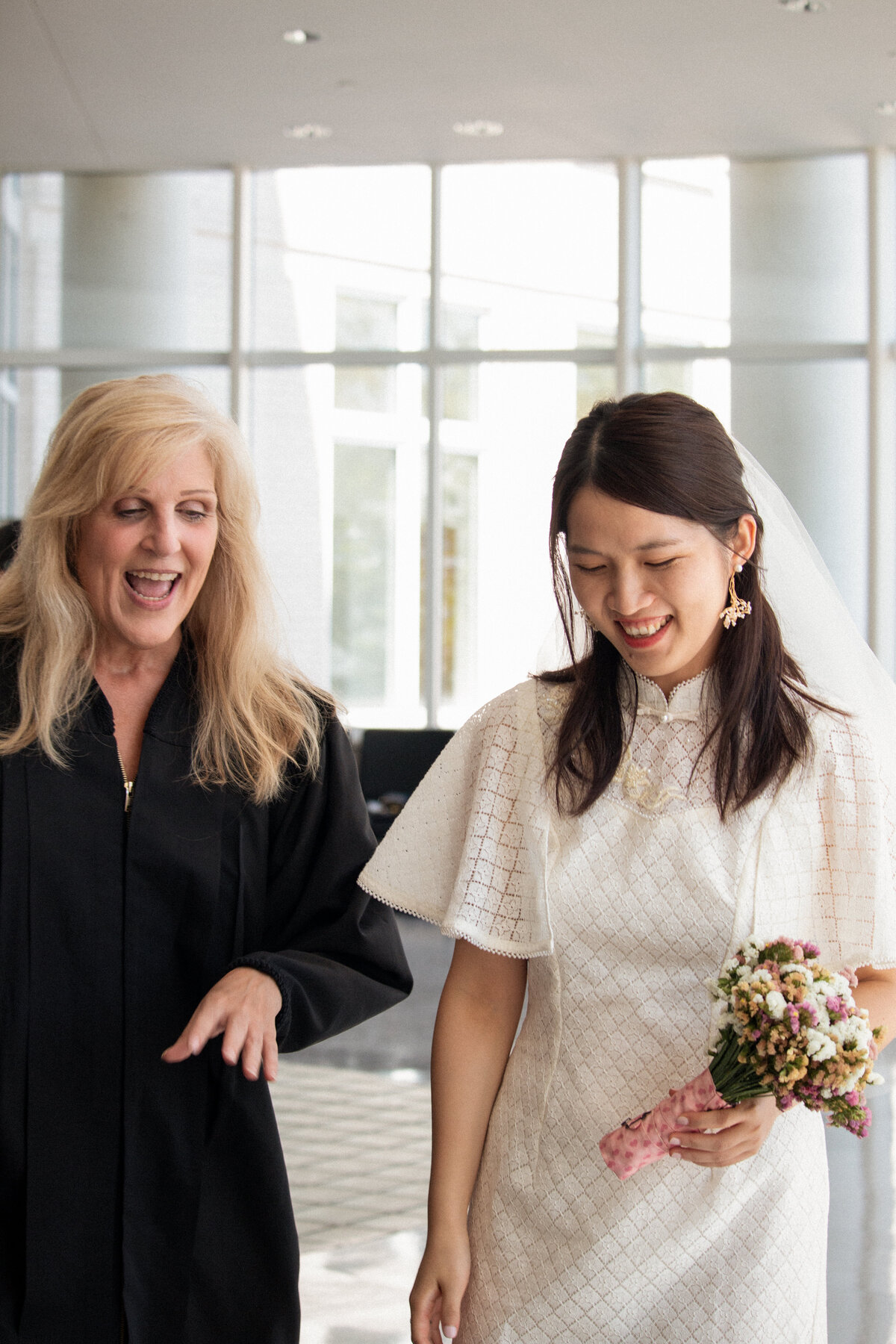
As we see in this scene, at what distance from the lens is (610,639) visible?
4.91 feet

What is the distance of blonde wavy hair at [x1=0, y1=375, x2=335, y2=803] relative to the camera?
157 cm

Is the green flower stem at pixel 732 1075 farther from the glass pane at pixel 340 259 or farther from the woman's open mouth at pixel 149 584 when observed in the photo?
the glass pane at pixel 340 259

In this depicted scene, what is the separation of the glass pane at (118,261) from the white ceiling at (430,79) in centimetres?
18

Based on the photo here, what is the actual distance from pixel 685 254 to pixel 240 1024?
8.14 m

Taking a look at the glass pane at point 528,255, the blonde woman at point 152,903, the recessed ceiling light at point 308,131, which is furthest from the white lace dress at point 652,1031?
the glass pane at point 528,255

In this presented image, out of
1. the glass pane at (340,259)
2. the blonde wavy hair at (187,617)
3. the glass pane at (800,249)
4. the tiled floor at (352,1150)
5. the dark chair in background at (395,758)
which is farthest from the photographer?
the glass pane at (340,259)

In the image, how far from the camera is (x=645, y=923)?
1412 millimetres

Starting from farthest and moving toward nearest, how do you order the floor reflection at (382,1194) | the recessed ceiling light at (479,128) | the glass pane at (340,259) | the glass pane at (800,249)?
the glass pane at (340,259), the glass pane at (800,249), the recessed ceiling light at (479,128), the floor reflection at (382,1194)

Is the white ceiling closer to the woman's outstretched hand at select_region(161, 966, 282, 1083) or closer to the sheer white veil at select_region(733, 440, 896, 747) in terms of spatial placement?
the sheer white veil at select_region(733, 440, 896, 747)

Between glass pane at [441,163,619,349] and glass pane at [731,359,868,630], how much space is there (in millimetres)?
1228

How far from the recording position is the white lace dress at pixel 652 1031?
1412mm

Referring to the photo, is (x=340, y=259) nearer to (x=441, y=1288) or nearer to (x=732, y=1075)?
(x=441, y=1288)

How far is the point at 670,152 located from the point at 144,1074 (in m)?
8.09

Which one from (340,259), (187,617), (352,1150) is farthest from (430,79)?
(187,617)
